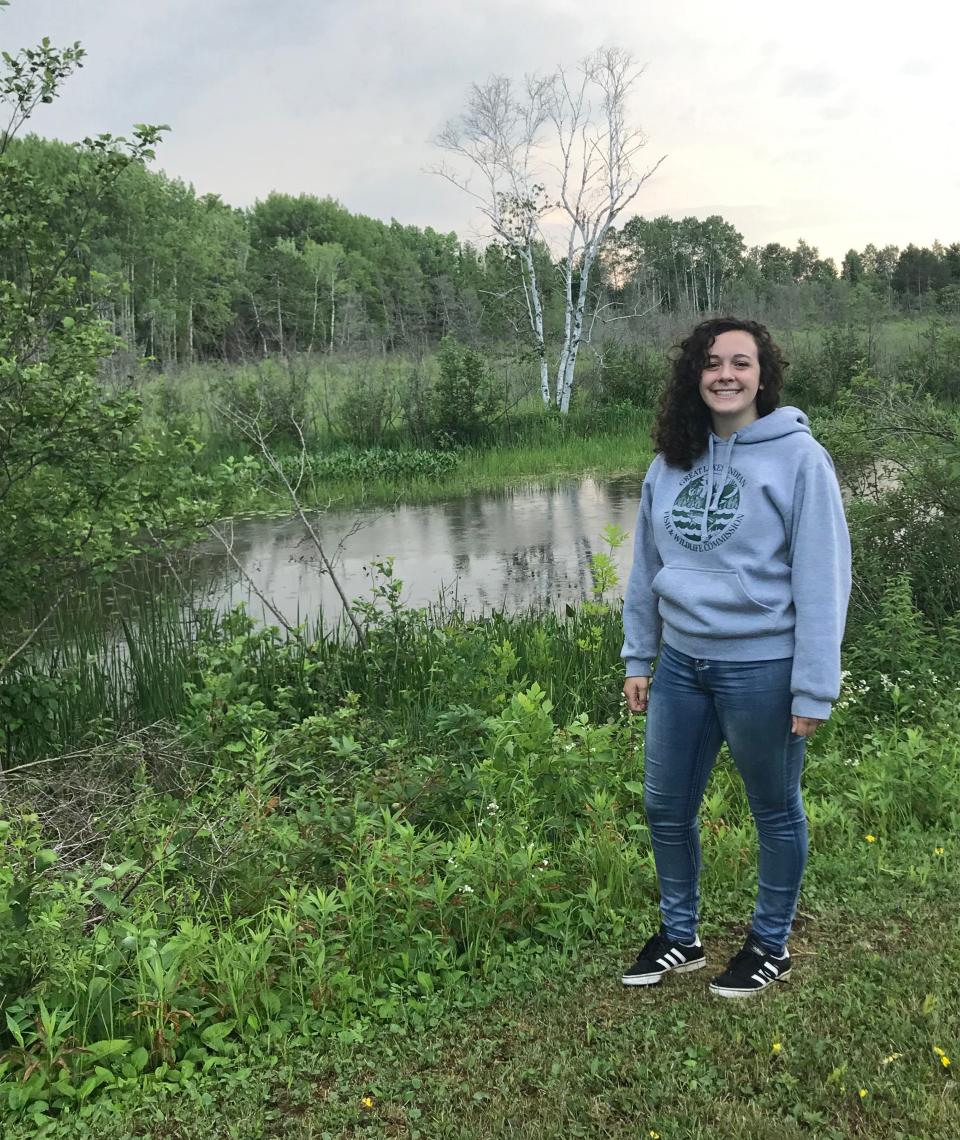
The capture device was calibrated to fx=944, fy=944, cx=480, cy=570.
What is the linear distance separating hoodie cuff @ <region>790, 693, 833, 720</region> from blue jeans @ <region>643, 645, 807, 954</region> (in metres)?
0.06

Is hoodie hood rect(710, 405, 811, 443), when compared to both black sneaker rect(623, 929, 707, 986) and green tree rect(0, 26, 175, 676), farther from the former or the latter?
green tree rect(0, 26, 175, 676)

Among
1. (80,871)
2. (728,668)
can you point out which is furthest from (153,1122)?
(728,668)

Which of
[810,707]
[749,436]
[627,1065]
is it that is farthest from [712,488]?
[627,1065]

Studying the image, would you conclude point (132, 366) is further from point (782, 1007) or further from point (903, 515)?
point (782, 1007)

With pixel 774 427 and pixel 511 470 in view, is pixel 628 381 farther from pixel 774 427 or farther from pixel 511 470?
pixel 774 427

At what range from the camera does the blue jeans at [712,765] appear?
246cm

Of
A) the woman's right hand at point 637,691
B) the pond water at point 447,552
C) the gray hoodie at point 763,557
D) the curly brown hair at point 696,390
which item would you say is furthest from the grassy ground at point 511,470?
the gray hoodie at point 763,557

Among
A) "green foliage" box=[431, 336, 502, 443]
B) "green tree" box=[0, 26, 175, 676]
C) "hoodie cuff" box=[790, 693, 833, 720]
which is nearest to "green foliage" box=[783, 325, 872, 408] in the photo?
"green foliage" box=[431, 336, 502, 443]

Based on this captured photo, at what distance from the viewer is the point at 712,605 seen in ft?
8.14

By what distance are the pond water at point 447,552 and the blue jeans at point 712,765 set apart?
147 inches

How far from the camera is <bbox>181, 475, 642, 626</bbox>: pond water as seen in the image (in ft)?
26.5

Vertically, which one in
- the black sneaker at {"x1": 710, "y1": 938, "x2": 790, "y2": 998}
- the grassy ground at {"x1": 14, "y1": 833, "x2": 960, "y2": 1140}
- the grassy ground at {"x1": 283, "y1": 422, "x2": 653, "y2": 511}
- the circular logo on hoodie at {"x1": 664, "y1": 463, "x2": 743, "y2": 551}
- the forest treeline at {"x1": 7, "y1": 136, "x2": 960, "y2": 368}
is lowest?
the grassy ground at {"x1": 14, "y1": 833, "x2": 960, "y2": 1140}

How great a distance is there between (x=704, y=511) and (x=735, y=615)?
0.96ft

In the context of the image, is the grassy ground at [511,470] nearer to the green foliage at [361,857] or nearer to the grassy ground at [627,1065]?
the green foliage at [361,857]
